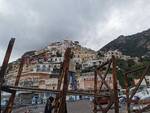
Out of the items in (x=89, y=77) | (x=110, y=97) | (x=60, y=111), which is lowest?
(x=60, y=111)

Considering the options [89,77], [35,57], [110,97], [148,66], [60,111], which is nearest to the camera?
[60,111]

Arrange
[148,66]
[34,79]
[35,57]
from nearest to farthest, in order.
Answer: [148,66] → [35,57] → [34,79]

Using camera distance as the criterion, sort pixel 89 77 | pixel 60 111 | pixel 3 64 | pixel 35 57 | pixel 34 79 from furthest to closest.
Answer: pixel 34 79, pixel 89 77, pixel 35 57, pixel 60 111, pixel 3 64

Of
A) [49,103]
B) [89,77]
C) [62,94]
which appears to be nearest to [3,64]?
[62,94]

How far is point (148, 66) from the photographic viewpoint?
13453 mm

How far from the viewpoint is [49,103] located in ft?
46.4

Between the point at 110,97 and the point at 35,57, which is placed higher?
the point at 35,57

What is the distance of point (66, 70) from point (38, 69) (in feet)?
559

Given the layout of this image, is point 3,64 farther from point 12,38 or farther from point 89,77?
point 89,77

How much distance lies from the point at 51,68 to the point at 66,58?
167520mm

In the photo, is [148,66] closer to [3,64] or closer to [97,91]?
[97,91]

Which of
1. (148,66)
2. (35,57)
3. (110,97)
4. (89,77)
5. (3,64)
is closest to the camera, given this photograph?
(3,64)

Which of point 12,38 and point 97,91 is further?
point 97,91

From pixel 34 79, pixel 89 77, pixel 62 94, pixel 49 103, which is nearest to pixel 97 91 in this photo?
pixel 49 103
